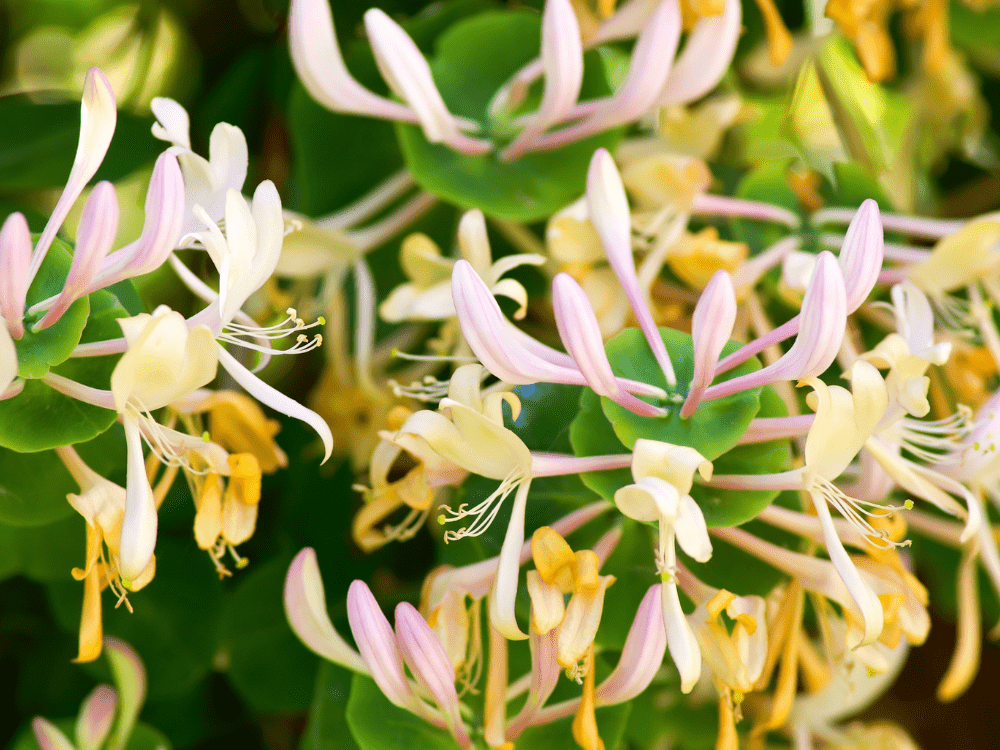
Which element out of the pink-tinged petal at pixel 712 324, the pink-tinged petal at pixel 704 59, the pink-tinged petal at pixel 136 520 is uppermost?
the pink-tinged petal at pixel 704 59

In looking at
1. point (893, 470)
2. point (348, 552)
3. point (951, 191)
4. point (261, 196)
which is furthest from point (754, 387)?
point (951, 191)

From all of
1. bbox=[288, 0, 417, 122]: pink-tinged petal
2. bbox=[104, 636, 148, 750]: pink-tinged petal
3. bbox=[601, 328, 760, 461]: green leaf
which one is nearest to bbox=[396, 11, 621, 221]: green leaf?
bbox=[288, 0, 417, 122]: pink-tinged petal

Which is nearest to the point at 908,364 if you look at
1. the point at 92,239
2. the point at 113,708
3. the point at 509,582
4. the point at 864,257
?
the point at 864,257

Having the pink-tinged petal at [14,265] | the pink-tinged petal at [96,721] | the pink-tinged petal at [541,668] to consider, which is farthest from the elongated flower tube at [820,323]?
the pink-tinged petal at [96,721]

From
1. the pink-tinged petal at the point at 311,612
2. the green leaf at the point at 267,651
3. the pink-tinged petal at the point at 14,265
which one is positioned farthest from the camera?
the green leaf at the point at 267,651

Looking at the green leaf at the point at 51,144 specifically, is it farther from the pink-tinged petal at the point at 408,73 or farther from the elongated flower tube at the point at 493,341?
the elongated flower tube at the point at 493,341

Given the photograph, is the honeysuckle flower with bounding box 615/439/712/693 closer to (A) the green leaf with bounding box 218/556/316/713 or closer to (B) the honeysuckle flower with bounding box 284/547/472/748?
(B) the honeysuckle flower with bounding box 284/547/472/748

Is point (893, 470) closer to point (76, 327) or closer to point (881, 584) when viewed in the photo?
point (881, 584)
